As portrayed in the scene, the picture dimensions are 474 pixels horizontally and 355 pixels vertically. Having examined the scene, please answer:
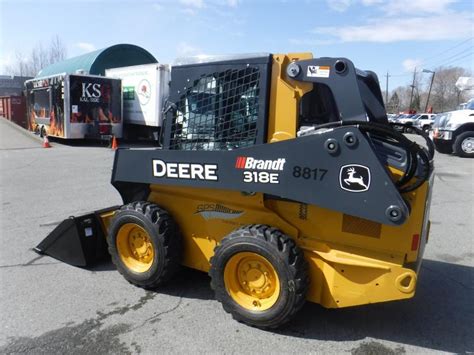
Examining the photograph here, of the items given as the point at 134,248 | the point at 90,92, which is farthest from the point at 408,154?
the point at 90,92

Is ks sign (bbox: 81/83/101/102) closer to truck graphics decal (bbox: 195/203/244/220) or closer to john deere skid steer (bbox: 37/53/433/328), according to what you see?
john deere skid steer (bbox: 37/53/433/328)

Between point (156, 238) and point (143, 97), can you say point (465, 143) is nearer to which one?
point (143, 97)

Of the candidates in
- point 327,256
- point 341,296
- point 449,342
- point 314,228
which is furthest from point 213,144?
point 449,342

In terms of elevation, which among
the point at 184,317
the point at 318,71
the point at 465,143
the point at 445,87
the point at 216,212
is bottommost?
the point at 184,317

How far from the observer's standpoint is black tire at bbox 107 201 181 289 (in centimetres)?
392

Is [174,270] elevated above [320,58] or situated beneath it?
Result: situated beneath

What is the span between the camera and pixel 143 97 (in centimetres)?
1891

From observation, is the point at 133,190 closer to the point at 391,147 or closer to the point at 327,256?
the point at 327,256

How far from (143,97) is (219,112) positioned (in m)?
16.1

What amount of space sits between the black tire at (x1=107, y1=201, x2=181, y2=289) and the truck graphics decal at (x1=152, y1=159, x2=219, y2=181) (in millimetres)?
400

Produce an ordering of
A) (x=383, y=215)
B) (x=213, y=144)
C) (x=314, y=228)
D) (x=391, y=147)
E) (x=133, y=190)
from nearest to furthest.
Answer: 1. (x=383, y=215)
2. (x=391, y=147)
3. (x=314, y=228)
4. (x=213, y=144)
5. (x=133, y=190)

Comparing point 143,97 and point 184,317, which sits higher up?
point 143,97

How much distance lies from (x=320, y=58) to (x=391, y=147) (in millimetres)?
865

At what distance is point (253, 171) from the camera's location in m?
3.33
